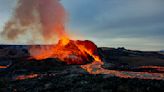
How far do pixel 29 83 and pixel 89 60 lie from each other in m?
26.3

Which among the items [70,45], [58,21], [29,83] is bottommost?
[29,83]

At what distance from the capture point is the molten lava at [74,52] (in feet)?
206

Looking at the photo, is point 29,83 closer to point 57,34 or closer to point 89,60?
point 89,60

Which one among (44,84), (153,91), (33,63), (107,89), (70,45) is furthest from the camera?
(70,45)

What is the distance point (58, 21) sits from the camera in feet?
232

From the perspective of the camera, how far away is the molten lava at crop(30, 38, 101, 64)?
206 ft

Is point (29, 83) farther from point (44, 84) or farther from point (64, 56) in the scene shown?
point (64, 56)

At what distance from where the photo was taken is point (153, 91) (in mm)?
28016

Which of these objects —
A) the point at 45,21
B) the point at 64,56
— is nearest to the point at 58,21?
the point at 45,21

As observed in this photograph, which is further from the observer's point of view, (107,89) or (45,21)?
(45,21)

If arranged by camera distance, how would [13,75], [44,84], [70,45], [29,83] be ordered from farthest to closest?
1. [70,45]
2. [13,75]
3. [29,83]
4. [44,84]

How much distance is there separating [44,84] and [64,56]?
26.4 m

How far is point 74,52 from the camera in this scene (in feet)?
216

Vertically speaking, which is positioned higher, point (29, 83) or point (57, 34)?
point (57, 34)
